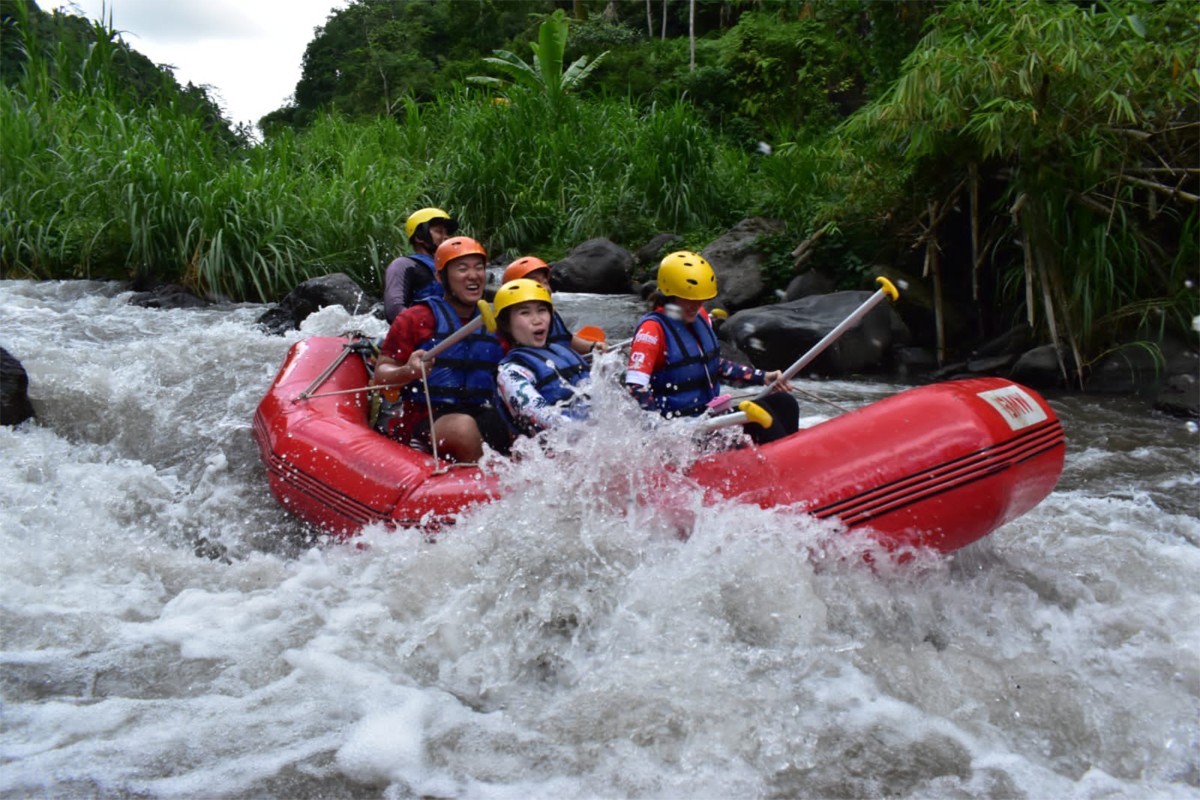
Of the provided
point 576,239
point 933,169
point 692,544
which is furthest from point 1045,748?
point 576,239

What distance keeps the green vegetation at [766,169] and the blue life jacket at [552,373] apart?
11.4 ft

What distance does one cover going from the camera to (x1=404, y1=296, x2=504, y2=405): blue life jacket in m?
4.13

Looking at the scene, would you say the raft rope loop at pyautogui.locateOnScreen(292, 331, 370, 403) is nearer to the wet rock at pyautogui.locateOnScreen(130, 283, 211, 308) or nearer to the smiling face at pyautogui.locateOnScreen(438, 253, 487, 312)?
the smiling face at pyautogui.locateOnScreen(438, 253, 487, 312)

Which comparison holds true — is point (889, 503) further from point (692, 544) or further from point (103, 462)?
point (103, 462)

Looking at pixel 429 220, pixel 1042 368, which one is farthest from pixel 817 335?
pixel 429 220

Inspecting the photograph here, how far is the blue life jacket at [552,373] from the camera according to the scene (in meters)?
3.62

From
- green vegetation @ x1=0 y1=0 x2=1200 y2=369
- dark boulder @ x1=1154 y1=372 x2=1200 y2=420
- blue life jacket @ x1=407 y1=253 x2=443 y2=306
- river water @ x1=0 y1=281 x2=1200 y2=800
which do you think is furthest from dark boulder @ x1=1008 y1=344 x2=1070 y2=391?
blue life jacket @ x1=407 y1=253 x2=443 y2=306

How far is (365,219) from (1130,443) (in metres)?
6.27

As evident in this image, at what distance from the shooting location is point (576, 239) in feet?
35.1

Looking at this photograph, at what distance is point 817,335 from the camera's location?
23.1ft

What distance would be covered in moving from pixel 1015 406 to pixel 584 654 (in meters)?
1.59

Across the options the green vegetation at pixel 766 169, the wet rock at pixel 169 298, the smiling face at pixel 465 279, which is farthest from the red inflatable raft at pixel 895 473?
the wet rock at pixel 169 298

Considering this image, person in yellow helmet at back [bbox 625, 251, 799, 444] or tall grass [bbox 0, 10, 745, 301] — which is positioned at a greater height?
tall grass [bbox 0, 10, 745, 301]

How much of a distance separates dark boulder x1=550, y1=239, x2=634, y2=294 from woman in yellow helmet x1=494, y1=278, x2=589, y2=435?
5.90 metres
